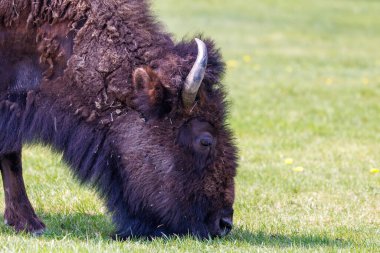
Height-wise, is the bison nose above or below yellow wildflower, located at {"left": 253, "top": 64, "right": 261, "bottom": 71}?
above

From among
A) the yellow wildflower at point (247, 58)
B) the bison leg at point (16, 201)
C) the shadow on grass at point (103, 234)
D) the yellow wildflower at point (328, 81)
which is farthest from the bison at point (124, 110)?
the yellow wildflower at point (247, 58)

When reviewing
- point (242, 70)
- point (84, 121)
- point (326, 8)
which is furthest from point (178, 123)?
point (326, 8)

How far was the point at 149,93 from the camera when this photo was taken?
6496mm

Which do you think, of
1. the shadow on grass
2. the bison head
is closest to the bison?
the bison head

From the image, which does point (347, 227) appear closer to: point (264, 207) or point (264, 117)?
point (264, 207)

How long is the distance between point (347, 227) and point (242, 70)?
12.7 meters

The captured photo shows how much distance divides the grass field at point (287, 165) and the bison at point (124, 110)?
299mm

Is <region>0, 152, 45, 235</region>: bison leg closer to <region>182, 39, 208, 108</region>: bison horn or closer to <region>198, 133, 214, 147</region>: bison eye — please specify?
<region>198, 133, 214, 147</region>: bison eye

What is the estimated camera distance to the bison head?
6.55m

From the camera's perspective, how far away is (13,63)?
6793mm

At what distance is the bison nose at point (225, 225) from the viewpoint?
21.8 feet

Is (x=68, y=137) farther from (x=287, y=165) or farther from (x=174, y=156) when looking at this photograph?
(x=287, y=165)

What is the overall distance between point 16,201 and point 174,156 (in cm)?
166

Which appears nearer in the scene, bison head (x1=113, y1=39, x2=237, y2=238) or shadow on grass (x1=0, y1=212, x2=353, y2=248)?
bison head (x1=113, y1=39, x2=237, y2=238)
